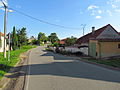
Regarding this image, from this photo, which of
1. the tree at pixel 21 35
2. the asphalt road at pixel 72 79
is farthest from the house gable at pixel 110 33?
the tree at pixel 21 35

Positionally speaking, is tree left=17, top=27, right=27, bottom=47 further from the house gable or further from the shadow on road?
the shadow on road

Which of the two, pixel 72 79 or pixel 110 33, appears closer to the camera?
pixel 72 79

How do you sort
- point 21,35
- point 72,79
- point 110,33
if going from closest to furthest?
point 72,79
point 110,33
point 21,35

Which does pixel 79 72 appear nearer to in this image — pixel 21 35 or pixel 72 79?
pixel 72 79

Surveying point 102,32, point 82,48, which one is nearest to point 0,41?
point 82,48

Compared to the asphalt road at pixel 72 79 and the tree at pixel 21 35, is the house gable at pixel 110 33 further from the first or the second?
the tree at pixel 21 35

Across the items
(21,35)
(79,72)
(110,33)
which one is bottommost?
(79,72)

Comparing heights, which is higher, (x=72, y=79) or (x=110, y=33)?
(x=110, y=33)

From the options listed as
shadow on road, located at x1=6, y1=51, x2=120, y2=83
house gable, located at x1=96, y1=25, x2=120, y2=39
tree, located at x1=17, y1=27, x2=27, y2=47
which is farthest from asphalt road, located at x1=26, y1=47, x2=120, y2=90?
tree, located at x1=17, y1=27, x2=27, y2=47

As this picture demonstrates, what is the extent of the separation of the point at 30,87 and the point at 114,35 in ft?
77.8

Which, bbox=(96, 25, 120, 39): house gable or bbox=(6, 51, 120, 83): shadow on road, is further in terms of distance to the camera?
bbox=(96, 25, 120, 39): house gable

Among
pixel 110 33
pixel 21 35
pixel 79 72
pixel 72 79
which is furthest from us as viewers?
pixel 21 35

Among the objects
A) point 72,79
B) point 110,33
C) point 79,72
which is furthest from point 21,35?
point 72,79

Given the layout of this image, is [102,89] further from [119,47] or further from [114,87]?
[119,47]
